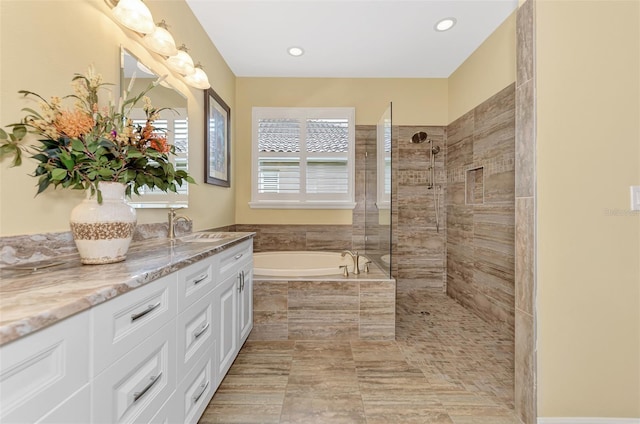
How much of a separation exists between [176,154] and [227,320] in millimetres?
1093

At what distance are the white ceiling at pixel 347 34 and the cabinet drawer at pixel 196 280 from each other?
79.4 inches

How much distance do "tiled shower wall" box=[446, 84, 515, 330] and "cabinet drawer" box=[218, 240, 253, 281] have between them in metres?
2.14

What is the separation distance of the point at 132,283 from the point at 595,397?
2057 millimetres

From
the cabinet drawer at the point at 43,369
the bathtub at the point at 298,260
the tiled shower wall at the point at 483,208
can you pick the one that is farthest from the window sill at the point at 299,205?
the cabinet drawer at the point at 43,369

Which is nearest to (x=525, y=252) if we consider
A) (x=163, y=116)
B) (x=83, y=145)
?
(x=83, y=145)

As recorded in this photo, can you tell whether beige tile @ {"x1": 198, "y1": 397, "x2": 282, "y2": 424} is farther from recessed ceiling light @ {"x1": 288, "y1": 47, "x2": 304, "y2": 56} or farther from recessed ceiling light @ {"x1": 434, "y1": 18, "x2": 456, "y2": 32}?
recessed ceiling light @ {"x1": 434, "y1": 18, "x2": 456, "y2": 32}

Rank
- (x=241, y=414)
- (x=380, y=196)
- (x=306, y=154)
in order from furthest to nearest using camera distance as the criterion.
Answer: (x=306, y=154), (x=380, y=196), (x=241, y=414)

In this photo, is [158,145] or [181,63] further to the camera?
[181,63]

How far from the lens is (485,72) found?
276cm

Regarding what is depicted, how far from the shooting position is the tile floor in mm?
1523

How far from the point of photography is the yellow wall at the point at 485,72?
7.97ft

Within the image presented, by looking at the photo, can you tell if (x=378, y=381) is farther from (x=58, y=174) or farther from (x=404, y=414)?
(x=58, y=174)

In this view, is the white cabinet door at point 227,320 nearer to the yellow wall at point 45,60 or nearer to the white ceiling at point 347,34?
the yellow wall at point 45,60

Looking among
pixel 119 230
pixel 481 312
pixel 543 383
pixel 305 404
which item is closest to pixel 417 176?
pixel 481 312
